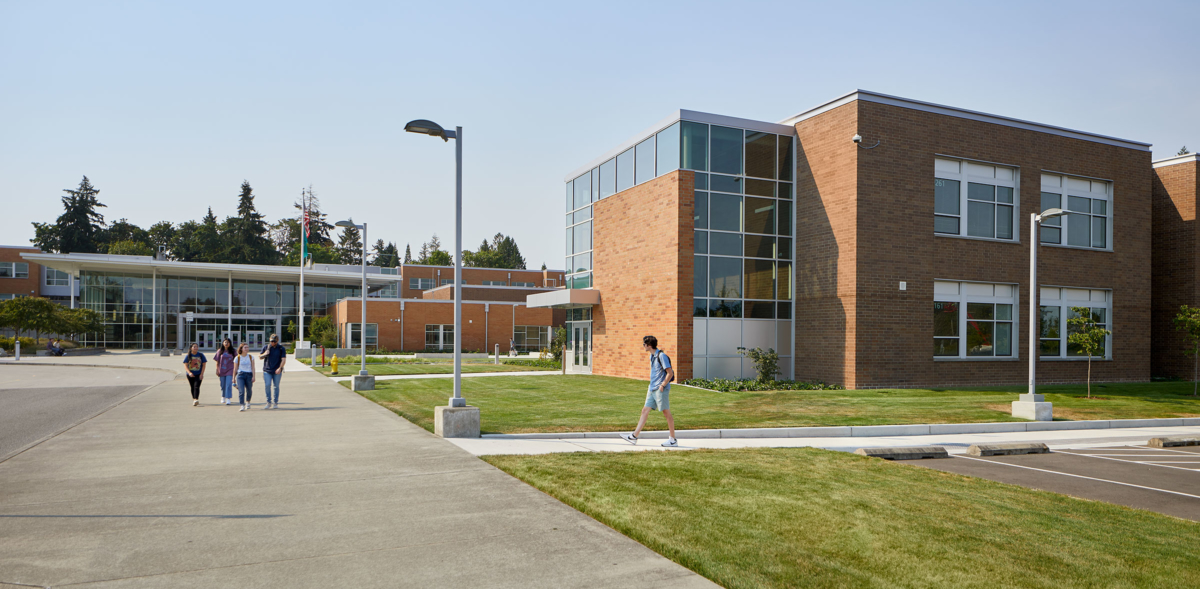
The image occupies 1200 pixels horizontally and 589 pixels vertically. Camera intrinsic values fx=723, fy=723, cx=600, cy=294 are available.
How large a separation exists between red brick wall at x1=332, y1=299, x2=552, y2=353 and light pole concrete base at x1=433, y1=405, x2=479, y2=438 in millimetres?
45227

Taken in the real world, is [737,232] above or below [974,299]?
above

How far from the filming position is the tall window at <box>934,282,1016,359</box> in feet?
76.5

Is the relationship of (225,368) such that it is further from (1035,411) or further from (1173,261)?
(1173,261)

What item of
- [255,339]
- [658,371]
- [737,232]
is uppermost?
[737,232]

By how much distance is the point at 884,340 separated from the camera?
22172 millimetres

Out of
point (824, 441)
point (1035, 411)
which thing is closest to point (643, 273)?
point (1035, 411)

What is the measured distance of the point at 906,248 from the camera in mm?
22531

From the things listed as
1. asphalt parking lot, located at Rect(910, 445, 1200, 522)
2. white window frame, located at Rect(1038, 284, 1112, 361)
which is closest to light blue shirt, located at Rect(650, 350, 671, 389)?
asphalt parking lot, located at Rect(910, 445, 1200, 522)

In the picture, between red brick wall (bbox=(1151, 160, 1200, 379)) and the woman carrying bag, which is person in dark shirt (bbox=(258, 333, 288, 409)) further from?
red brick wall (bbox=(1151, 160, 1200, 379))

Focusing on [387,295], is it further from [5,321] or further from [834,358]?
[834,358]

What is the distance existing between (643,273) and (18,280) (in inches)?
3080

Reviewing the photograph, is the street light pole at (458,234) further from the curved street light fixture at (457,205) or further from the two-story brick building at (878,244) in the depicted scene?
the two-story brick building at (878,244)

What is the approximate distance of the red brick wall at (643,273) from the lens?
2334cm

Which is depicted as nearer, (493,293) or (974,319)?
(974,319)
